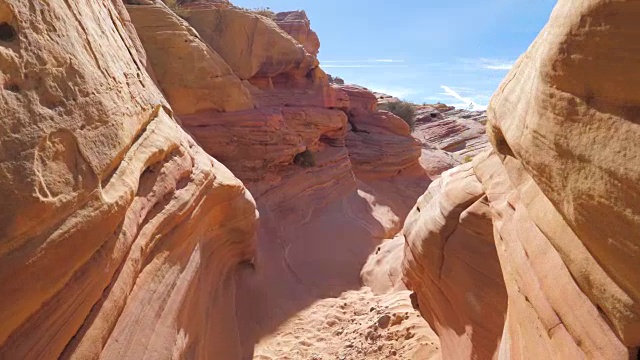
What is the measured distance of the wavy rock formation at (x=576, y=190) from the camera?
5.35 ft

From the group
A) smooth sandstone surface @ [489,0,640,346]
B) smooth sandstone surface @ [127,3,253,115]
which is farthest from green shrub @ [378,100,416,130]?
smooth sandstone surface @ [489,0,640,346]

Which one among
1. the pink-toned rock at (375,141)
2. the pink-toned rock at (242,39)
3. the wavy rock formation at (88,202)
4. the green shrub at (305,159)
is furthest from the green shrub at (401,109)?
the wavy rock formation at (88,202)

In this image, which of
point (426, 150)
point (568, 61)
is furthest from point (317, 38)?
point (568, 61)

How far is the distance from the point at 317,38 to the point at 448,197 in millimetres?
18448

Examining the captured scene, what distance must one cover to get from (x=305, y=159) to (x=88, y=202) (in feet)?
25.7

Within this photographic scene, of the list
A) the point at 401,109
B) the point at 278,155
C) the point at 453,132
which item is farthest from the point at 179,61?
the point at 453,132

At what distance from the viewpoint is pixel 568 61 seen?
1.88 metres

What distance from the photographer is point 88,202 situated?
8.39 feet

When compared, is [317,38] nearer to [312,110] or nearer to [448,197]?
[312,110]

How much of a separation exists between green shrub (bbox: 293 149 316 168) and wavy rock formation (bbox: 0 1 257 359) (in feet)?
18.7

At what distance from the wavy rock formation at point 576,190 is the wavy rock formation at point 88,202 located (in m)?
2.69

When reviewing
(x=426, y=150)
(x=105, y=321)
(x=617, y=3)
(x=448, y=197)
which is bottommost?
(x=105, y=321)

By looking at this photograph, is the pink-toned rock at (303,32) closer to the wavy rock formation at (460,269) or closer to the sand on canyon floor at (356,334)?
the sand on canyon floor at (356,334)

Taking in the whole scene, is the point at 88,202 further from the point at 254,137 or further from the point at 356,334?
the point at 254,137
